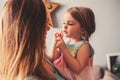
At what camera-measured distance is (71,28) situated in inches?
40.4

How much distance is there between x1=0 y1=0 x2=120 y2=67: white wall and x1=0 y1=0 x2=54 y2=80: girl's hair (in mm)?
212

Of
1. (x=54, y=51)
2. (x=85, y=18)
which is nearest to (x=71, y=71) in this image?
(x=54, y=51)

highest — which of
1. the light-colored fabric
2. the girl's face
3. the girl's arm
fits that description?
the girl's face

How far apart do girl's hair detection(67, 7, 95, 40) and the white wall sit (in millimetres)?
21

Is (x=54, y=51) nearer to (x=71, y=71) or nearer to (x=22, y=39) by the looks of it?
(x=71, y=71)

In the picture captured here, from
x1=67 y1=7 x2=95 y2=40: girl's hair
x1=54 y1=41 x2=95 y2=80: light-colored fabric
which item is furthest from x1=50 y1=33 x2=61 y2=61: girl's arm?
x1=67 y1=7 x2=95 y2=40: girl's hair

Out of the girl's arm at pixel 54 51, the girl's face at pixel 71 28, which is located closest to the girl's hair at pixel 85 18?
the girl's face at pixel 71 28

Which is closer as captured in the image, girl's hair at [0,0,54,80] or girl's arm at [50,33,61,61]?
girl's hair at [0,0,54,80]

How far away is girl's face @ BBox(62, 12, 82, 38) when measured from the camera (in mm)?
1023

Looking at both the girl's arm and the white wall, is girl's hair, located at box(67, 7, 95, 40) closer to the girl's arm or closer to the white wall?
the white wall

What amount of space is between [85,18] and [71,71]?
0.22 m

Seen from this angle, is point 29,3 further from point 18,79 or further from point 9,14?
point 18,79

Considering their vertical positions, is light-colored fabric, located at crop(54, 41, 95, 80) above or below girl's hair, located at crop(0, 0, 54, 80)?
below

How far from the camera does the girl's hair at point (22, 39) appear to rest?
800 millimetres
